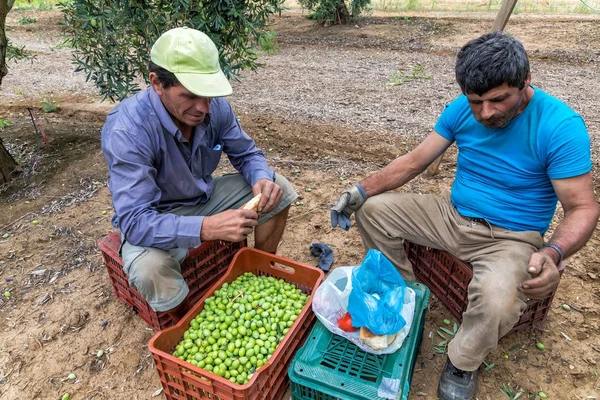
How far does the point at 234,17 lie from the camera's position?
3934 millimetres

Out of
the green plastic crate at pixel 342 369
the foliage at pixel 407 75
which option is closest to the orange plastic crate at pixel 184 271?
the green plastic crate at pixel 342 369

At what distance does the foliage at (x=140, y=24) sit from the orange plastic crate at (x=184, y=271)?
1.95 m

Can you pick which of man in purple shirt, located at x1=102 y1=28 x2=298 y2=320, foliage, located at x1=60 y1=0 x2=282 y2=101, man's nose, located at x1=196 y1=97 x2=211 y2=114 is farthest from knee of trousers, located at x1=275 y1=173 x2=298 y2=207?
foliage, located at x1=60 y1=0 x2=282 y2=101

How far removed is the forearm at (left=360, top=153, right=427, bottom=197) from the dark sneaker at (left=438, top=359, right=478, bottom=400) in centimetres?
118

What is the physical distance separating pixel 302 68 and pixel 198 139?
22.6ft

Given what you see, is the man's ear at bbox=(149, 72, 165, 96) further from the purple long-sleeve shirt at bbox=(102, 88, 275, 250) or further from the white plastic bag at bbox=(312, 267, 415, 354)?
the white plastic bag at bbox=(312, 267, 415, 354)

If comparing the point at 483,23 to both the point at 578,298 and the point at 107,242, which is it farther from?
the point at 107,242

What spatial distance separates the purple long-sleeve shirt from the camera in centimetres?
228

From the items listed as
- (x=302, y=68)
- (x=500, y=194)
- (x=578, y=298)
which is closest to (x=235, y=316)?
(x=500, y=194)

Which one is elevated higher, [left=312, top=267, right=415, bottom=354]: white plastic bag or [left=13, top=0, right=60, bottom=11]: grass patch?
[left=312, top=267, right=415, bottom=354]: white plastic bag

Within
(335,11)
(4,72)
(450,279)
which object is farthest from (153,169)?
(335,11)

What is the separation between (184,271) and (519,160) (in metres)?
2.03

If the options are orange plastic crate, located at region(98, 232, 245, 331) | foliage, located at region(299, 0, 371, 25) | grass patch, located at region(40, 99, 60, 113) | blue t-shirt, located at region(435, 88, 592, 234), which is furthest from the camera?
foliage, located at region(299, 0, 371, 25)

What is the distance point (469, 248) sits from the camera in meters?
2.51
